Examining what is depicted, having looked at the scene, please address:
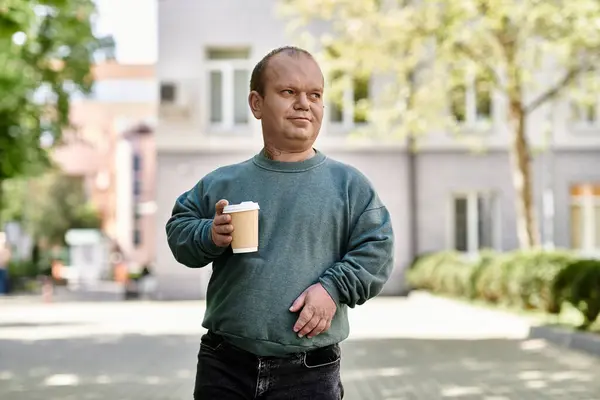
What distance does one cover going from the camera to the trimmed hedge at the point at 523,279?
16.5 m

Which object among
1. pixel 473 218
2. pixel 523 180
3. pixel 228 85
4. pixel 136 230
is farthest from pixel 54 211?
pixel 523 180

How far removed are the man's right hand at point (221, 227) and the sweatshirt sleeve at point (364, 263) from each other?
0.31m

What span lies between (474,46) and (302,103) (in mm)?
22539

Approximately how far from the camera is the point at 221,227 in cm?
362

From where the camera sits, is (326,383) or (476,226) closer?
(326,383)

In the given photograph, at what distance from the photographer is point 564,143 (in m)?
35.2

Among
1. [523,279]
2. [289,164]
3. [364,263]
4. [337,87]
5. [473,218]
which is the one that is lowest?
[523,279]

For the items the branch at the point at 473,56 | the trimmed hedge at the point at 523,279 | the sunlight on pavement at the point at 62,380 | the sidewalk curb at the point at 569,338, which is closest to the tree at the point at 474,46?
the branch at the point at 473,56

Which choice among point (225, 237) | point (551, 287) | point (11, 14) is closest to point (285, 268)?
point (225, 237)

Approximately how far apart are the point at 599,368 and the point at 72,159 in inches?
3698

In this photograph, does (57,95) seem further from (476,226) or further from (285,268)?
(285,268)

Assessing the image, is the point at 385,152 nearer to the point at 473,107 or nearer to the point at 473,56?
the point at 473,107

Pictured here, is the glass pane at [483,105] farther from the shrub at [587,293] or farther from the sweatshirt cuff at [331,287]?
the sweatshirt cuff at [331,287]

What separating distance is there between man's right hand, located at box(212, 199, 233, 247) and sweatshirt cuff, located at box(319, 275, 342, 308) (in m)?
0.30
